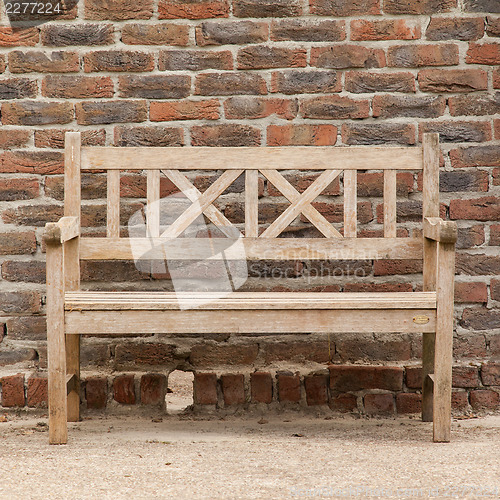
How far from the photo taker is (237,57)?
7.91ft

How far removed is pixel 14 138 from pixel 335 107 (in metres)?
1.26

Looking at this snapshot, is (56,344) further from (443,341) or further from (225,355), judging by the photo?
(443,341)

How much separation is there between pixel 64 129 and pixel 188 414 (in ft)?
3.95

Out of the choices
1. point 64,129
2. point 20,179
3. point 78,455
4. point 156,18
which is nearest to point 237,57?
point 156,18

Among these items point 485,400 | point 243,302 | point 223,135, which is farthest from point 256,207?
point 485,400

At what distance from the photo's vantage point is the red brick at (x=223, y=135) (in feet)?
7.97

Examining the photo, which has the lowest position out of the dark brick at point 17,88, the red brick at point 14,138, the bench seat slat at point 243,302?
the bench seat slat at point 243,302

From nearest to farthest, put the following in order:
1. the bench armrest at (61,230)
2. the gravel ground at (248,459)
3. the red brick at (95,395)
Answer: the gravel ground at (248,459) < the bench armrest at (61,230) < the red brick at (95,395)

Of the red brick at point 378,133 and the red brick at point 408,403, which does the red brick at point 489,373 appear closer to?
the red brick at point 408,403

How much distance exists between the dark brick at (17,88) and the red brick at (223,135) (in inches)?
25.2

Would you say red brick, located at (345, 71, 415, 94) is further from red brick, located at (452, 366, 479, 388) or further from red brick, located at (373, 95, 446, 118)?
red brick, located at (452, 366, 479, 388)

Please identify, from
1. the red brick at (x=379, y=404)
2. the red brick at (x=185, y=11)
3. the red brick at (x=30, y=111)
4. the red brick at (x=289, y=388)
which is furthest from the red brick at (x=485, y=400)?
the red brick at (x=30, y=111)

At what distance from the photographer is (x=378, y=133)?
95.9 inches

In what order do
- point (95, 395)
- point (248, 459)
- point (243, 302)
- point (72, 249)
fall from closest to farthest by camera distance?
point (248, 459)
point (243, 302)
point (72, 249)
point (95, 395)
